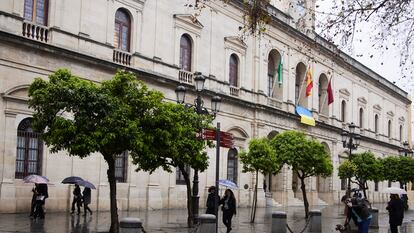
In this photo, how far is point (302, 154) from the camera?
27.2m

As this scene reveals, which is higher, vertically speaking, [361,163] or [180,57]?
[180,57]

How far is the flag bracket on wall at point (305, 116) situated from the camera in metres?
41.5

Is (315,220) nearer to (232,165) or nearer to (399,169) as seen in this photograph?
(232,165)

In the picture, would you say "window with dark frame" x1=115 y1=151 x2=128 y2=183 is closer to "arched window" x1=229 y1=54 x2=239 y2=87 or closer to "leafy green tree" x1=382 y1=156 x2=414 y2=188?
"arched window" x1=229 y1=54 x2=239 y2=87

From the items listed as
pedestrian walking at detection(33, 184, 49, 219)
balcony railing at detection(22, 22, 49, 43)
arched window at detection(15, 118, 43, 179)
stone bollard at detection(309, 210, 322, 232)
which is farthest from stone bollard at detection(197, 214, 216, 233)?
balcony railing at detection(22, 22, 49, 43)

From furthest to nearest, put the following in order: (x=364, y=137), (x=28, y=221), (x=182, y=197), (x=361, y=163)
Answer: (x=364, y=137) → (x=361, y=163) → (x=182, y=197) → (x=28, y=221)

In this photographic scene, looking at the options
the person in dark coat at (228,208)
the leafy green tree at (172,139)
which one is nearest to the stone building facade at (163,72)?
the leafy green tree at (172,139)

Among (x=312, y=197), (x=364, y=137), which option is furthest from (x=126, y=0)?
(x=364, y=137)

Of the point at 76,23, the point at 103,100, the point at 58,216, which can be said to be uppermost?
the point at 76,23

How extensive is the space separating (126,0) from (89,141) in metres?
14.0

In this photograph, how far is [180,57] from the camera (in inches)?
1229

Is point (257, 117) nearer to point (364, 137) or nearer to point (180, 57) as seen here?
point (180, 57)

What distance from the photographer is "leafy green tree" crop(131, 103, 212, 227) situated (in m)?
16.3

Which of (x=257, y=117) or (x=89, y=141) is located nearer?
(x=89, y=141)
